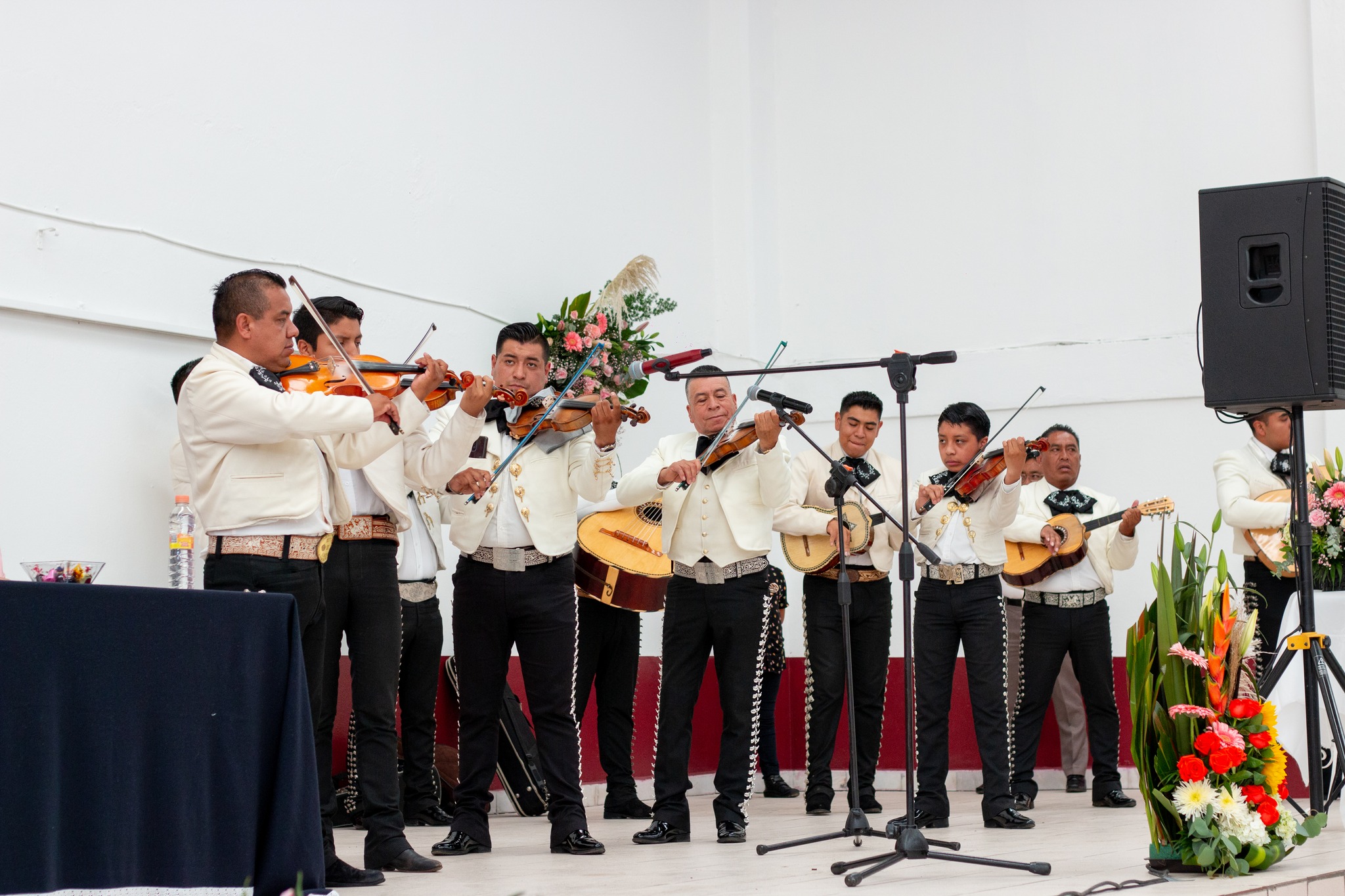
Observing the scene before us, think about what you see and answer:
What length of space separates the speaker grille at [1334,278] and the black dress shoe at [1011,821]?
1922 mm

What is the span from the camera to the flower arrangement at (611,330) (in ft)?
20.6

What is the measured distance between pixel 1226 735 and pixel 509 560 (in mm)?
2023

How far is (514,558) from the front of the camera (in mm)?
4105

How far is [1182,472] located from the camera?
712cm

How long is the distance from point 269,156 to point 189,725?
3323 millimetres

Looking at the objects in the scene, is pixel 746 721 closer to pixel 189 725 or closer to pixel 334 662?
pixel 334 662

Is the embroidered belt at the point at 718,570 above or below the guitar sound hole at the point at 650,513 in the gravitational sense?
below

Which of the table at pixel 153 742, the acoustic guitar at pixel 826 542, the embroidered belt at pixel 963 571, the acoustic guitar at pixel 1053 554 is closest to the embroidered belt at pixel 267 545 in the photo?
the table at pixel 153 742

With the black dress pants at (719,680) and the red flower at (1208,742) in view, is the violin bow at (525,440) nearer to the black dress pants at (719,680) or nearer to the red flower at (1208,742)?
the black dress pants at (719,680)

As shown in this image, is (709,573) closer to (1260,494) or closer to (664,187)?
(1260,494)

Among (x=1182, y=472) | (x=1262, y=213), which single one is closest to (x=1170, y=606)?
(x=1262, y=213)

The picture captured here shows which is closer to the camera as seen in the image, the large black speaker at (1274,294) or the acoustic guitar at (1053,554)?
the large black speaker at (1274,294)

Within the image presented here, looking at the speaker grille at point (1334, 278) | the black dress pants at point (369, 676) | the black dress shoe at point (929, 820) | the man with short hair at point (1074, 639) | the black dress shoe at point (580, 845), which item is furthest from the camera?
the man with short hair at point (1074, 639)

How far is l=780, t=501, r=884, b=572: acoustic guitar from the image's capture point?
558 cm
